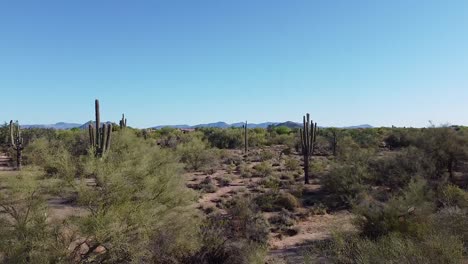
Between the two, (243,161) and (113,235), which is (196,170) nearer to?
(243,161)

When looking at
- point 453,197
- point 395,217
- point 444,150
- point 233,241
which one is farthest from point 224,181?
point 395,217

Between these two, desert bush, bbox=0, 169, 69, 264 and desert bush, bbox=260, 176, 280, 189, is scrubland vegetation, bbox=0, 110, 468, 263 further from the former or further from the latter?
desert bush, bbox=260, 176, 280, 189

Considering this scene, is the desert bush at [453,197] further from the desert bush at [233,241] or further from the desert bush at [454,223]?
the desert bush at [233,241]

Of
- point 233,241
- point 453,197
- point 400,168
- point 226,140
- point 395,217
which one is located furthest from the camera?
point 226,140

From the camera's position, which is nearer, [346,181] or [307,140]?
[346,181]

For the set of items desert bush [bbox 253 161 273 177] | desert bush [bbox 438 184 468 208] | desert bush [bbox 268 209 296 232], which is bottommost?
desert bush [bbox 268 209 296 232]

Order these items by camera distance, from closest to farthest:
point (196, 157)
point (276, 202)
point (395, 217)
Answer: point (395, 217) → point (276, 202) → point (196, 157)

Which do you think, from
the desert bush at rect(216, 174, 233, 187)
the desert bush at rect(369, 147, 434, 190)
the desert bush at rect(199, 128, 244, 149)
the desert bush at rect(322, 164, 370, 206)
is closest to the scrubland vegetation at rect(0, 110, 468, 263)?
the desert bush at rect(322, 164, 370, 206)

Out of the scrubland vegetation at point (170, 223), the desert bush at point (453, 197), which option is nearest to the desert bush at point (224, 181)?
the scrubland vegetation at point (170, 223)

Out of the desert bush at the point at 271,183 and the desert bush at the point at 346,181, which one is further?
the desert bush at the point at 271,183

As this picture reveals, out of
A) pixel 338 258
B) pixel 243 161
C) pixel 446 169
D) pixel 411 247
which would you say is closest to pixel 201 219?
pixel 338 258

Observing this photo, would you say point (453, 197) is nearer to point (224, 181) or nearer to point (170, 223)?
point (170, 223)

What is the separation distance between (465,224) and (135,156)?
348 inches

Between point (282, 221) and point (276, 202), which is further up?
point (276, 202)
